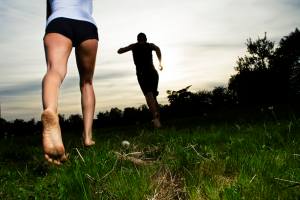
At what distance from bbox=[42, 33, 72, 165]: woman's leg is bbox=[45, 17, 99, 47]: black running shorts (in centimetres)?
6

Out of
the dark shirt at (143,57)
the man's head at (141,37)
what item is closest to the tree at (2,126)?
the dark shirt at (143,57)

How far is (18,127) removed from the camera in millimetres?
13930

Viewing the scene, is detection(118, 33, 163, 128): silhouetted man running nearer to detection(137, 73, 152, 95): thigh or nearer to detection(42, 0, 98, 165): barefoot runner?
detection(137, 73, 152, 95): thigh

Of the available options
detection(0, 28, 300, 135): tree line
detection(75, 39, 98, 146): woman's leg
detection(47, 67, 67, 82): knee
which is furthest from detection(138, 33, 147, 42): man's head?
detection(0, 28, 300, 135): tree line

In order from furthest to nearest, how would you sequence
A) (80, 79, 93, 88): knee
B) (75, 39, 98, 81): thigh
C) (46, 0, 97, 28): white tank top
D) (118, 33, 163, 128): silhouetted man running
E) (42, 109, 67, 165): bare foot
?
(118, 33, 163, 128): silhouetted man running < (80, 79, 93, 88): knee < (75, 39, 98, 81): thigh < (46, 0, 97, 28): white tank top < (42, 109, 67, 165): bare foot

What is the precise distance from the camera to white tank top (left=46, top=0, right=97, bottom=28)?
7.07ft

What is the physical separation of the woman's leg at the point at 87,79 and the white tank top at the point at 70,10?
260 mm

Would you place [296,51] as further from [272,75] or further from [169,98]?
[169,98]

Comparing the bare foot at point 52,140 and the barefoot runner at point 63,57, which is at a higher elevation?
the barefoot runner at point 63,57

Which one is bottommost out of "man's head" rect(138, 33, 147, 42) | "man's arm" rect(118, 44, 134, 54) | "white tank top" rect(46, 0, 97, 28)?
"white tank top" rect(46, 0, 97, 28)

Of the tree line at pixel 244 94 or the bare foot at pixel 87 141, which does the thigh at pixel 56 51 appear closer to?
the bare foot at pixel 87 141

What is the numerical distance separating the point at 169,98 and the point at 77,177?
28818mm

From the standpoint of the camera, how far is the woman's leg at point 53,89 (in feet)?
4.91

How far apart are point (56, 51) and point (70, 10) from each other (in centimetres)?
55
